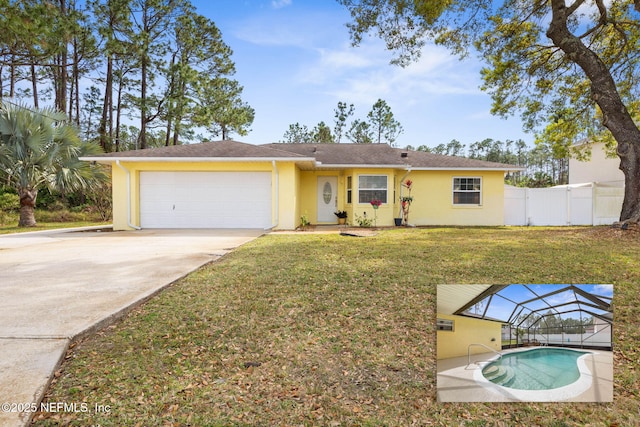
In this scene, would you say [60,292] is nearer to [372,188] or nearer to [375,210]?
[375,210]

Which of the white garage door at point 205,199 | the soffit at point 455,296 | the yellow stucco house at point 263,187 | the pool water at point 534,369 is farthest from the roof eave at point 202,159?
the pool water at point 534,369

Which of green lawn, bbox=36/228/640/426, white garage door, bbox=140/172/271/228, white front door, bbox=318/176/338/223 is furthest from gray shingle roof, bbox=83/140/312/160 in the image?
green lawn, bbox=36/228/640/426

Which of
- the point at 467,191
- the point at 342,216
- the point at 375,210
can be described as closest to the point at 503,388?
the point at 375,210

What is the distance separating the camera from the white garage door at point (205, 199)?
1298 cm

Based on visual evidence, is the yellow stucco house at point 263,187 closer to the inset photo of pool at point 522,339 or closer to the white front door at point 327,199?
the white front door at point 327,199

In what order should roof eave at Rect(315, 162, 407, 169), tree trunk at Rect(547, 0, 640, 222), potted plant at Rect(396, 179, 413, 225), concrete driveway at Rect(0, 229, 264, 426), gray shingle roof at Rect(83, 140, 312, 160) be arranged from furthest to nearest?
1. potted plant at Rect(396, 179, 413, 225)
2. roof eave at Rect(315, 162, 407, 169)
3. gray shingle roof at Rect(83, 140, 312, 160)
4. tree trunk at Rect(547, 0, 640, 222)
5. concrete driveway at Rect(0, 229, 264, 426)

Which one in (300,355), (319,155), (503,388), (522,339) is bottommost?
(300,355)

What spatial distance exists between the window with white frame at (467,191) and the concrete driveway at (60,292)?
10.4m

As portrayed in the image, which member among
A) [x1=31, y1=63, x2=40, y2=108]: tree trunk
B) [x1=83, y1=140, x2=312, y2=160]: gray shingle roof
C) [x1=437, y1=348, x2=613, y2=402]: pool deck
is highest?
[x1=31, y1=63, x2=40, y2=108]: tree trunk

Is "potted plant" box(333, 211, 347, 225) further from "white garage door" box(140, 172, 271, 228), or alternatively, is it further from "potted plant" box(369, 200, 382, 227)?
"white garage door" box(140, 172, 271, 228)

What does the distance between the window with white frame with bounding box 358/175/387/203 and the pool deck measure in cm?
1262

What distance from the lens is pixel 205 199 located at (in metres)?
13.0

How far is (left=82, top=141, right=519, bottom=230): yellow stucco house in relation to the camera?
41.8 ft

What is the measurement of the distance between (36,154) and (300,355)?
14.8 metres
